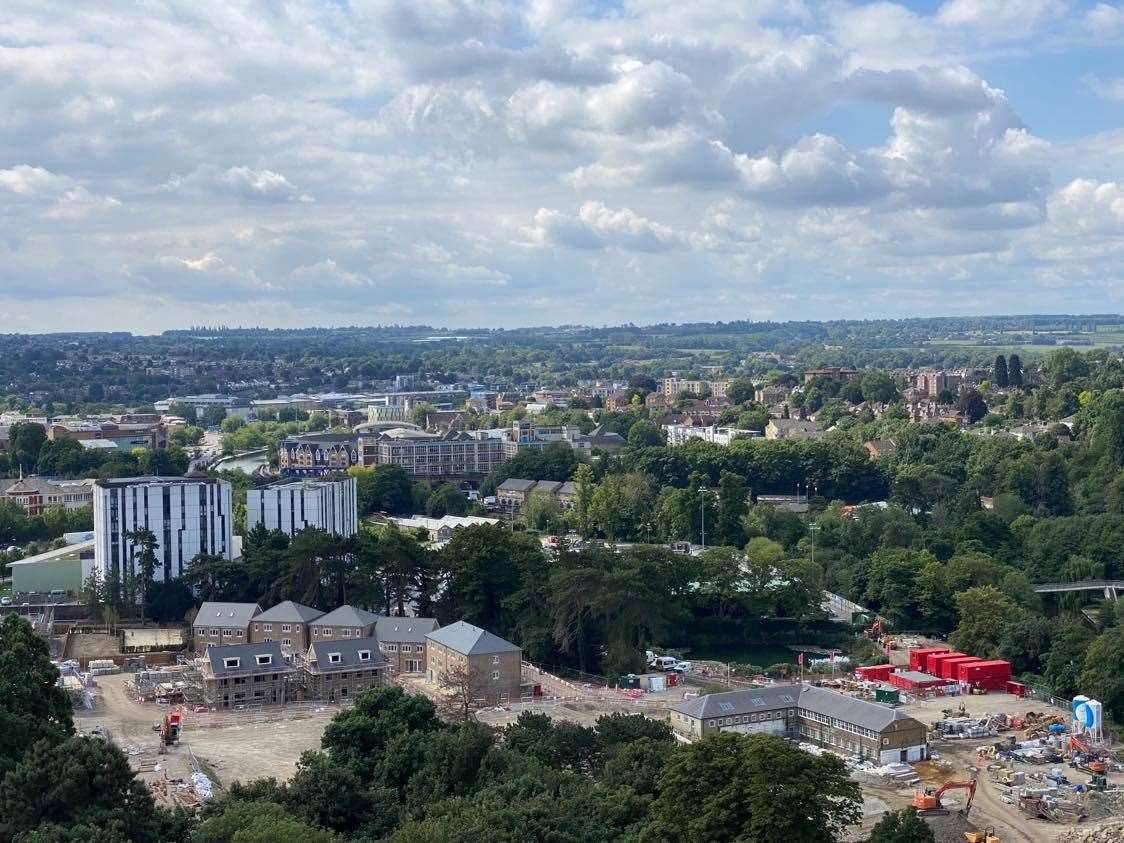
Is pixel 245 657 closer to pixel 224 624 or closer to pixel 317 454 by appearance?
pixel 224 624

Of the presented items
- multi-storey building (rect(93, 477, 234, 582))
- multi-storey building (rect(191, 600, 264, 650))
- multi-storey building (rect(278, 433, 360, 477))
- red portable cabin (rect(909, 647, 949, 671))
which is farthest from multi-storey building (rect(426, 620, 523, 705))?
multi-storey building (rect(278, 433, 360, 477))

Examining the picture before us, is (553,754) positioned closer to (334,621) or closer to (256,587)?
(334,621)

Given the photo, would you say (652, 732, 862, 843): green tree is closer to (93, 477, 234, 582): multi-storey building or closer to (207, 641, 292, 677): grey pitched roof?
(207, 641, 292, 677): grey pitched roof

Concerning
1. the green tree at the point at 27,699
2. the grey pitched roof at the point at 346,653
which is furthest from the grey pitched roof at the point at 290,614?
the green tree at the point at 27,699

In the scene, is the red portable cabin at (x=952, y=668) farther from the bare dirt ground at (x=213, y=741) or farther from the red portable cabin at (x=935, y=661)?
the bare dirt ground at (x=213, y=741)

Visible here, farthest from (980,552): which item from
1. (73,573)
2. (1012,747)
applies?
(73,573)

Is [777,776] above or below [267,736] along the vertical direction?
above
